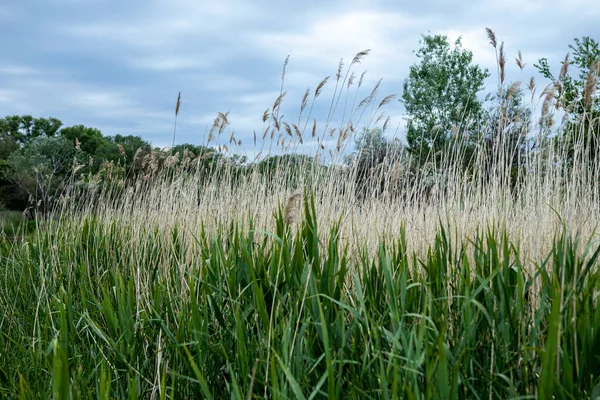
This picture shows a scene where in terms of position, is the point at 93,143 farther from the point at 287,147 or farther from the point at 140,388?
the point at 140,388

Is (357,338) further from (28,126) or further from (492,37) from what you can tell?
(28,126)

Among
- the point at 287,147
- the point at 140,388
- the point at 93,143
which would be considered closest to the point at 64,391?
the point at 140,388

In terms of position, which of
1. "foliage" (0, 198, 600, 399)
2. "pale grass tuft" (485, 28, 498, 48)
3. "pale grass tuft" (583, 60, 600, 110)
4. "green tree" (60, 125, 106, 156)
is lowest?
"foliage" (0, 198, 600, 399)

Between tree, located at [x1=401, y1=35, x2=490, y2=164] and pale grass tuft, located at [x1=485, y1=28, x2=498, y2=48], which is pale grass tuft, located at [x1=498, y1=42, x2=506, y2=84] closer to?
pale grass tuft, located at [x1=485, y1=28, x2=498, y2=48]

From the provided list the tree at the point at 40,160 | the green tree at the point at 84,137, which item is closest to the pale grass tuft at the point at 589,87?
the tree at the point at 40,160

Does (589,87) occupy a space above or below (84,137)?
below

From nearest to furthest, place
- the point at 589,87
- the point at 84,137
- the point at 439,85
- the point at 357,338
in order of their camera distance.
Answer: the point at 357,338 < the point at 589,87 < the point at 439,85 < the point at 84,137

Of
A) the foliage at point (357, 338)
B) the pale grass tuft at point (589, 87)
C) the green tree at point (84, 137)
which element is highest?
the green tree at point (84, 137)

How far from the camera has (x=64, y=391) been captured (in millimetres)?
1175

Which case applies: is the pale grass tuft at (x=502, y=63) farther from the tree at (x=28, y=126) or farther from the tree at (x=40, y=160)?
the tree at (x=28, y=126)

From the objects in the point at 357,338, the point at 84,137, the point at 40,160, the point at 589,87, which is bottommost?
the point at 357,338

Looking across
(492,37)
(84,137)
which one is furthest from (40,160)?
(492,37)

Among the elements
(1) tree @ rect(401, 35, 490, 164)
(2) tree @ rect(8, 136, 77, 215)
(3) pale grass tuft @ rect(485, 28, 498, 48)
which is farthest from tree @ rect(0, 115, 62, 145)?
(3) pale grass tuft @ rect(485, 28, 498, 48)

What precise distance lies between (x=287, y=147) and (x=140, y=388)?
121 inches
